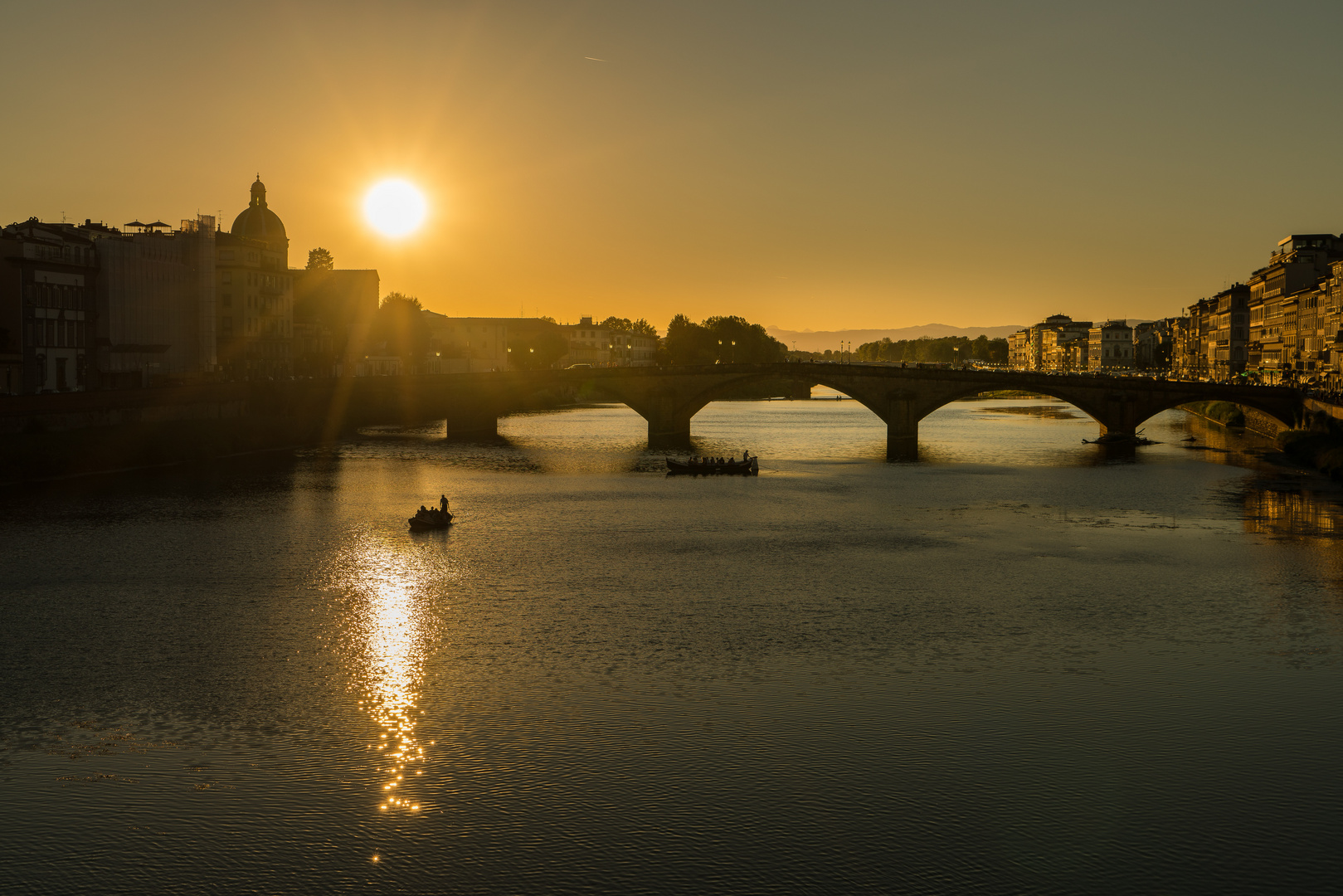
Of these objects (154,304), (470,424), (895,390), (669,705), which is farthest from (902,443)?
(669,705)

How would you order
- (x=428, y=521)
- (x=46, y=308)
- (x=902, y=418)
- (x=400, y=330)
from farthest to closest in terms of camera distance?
(x=400, y=330), (x=902, y=418), (x=46, y=308), (x=428, y=521)

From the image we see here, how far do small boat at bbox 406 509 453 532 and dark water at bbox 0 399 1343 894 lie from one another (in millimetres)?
921

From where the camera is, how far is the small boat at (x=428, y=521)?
175 ft

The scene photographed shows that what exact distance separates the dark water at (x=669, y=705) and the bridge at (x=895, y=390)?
4181cm

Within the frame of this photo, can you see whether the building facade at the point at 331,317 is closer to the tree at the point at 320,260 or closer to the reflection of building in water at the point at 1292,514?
the tree at the point at 320,260

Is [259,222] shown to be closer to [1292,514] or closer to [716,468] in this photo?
[716,468]

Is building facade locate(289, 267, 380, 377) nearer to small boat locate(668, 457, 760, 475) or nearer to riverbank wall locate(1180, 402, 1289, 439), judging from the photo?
small boat locate(668, 457, 760, 475)

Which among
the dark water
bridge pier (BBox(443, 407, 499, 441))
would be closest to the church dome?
bridge pier (BBox(443, 407, 499, 441))

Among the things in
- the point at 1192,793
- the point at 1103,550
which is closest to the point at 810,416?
the point at 1103,550

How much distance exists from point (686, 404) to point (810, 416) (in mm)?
52017

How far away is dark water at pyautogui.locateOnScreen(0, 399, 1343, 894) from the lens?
63.2ft

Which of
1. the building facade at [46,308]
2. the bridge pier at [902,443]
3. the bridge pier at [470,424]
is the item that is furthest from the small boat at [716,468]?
the building facade at [46,308]

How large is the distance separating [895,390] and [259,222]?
73804 millimetres

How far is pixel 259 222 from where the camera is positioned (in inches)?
5172
